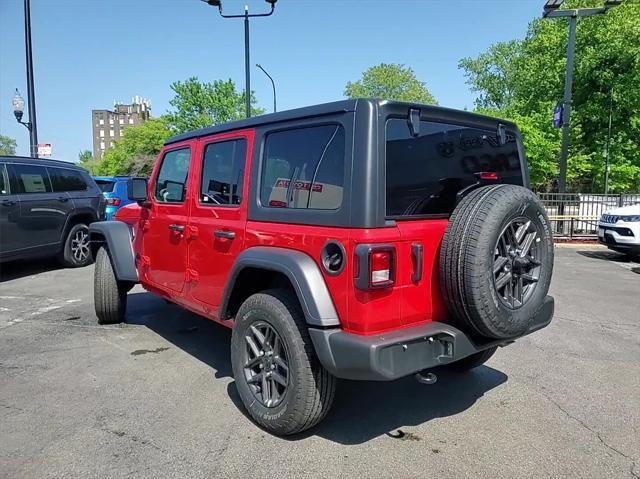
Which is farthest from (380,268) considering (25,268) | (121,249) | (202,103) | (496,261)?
(202,103)

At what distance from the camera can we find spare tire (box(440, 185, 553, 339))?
2602 millimetres

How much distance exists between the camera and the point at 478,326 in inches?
107

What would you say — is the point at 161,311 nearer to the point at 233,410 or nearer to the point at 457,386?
the point at 233,410

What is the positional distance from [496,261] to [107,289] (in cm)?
410

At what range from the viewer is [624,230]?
9.91 metres

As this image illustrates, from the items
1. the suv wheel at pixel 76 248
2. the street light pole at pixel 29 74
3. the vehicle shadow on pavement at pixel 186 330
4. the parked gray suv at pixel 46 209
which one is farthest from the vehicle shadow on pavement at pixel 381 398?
the street light pole at pixel 29 74

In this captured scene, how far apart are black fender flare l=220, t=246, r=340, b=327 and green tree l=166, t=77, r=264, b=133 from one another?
3729cm

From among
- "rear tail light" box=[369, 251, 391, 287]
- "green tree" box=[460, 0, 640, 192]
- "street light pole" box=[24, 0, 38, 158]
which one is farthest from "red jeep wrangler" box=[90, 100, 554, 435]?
"green tree" box=[460, 0, 640, 192]

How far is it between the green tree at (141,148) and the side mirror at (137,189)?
3999 centimetres

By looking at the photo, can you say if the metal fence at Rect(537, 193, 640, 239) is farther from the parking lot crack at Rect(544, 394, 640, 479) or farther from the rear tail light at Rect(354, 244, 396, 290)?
the rear tail light at Rect(354, 244, 396, 290)

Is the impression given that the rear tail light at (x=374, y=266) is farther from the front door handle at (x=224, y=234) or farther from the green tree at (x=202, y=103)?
the green tree at (x=202, y=103)

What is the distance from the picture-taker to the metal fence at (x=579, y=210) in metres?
14.5

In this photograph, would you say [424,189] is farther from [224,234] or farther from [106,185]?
[106,185]

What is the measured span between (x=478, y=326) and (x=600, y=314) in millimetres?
4185
